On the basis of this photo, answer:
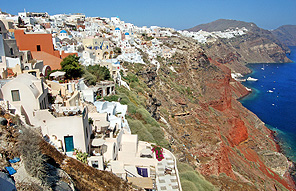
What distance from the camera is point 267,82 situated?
89.1 metres

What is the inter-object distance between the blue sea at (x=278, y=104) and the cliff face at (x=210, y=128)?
3.18 m

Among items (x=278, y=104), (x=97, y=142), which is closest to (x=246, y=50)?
(x=278, y=104)

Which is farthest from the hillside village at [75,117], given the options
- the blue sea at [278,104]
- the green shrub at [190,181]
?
the blue sea at [278,104]

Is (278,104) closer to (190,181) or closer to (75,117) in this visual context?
(190,181)

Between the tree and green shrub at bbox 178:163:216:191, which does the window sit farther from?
green shrub at bbox 178:163:216:191

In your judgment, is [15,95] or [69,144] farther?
[15,95]

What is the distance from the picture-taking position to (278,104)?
63125 mm

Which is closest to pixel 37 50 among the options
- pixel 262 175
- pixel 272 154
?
pixel 262 175

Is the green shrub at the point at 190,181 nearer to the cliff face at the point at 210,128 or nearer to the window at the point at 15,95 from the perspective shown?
the cliff face at the point at 210,128

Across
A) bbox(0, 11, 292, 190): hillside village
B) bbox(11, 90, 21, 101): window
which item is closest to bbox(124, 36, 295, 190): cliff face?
bbox(0, 11, 292, 190): hillside village

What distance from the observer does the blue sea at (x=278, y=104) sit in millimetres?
44606

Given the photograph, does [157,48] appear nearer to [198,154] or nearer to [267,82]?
[198,154]

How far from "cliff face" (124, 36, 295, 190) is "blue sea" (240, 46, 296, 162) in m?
3.18

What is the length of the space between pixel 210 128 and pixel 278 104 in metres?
42.4
